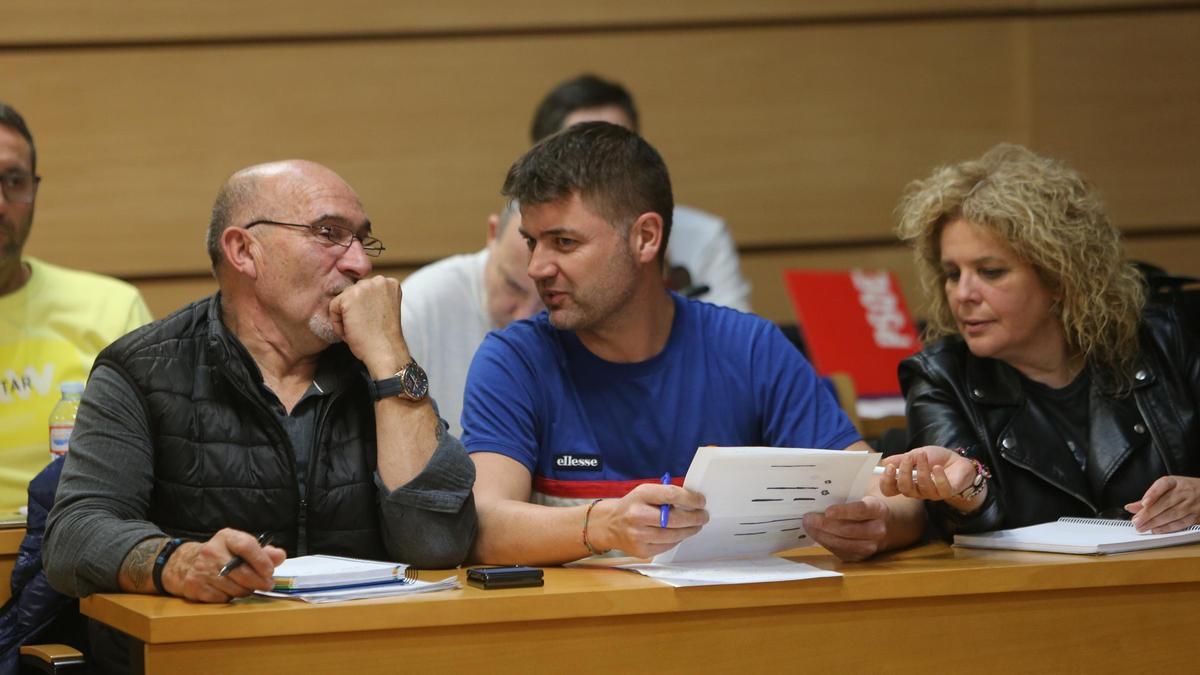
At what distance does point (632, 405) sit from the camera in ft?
7.38

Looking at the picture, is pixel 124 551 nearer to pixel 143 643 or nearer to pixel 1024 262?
pixel 143 643

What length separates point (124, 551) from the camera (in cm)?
174

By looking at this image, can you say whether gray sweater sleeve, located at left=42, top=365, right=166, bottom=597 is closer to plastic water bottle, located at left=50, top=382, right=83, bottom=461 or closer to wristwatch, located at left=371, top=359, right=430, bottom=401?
wristwatch, located at left=371, top=359, right=430, bottom=401

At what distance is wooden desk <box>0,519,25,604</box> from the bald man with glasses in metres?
0.28

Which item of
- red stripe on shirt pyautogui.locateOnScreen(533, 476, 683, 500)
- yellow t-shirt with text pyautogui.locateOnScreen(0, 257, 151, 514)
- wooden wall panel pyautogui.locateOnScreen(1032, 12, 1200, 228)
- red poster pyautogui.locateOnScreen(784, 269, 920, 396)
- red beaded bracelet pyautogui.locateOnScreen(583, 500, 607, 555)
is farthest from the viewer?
wooden wall panel pyautogui.locateOnScreen(1032, 12, 1200, 228)

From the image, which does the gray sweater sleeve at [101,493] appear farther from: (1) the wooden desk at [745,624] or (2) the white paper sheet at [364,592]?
(2) the white paper sheet at [364,592]

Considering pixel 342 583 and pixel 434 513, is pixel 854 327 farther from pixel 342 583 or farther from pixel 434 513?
pixel 342 583

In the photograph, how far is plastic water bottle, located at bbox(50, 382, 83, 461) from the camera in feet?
8.19

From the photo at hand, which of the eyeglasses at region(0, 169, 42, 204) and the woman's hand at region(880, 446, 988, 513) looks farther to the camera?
the eyeglasses at region(0, 169, 42, 204)

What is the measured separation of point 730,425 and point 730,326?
19cm

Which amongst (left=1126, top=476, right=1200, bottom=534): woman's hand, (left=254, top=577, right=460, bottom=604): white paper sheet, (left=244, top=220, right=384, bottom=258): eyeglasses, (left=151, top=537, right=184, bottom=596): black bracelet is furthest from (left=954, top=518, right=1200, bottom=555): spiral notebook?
(left=151, top=537, right=184, bottom=596): black bracelet

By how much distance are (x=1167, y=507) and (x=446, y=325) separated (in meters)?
1.64

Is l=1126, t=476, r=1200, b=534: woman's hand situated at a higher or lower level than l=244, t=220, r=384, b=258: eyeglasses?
lower

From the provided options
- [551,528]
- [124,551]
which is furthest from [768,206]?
[124,551]
